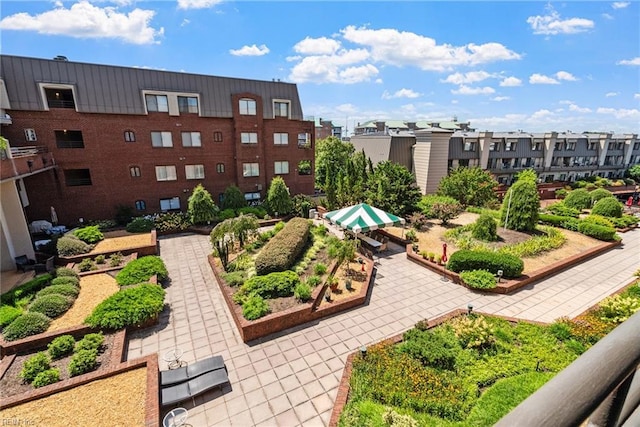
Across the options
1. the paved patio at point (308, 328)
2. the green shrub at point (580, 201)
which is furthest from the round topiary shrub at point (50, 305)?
the green shrub at point (580, 201)

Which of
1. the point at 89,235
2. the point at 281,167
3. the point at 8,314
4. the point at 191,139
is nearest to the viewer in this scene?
the point at 8,314

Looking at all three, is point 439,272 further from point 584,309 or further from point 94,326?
point 94,326

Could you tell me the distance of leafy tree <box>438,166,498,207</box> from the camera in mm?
27328

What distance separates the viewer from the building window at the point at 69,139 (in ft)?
70.3

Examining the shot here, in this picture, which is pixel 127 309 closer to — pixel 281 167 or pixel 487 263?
pixel 487 263

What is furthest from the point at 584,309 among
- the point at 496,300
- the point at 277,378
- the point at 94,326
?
the point at 94,326

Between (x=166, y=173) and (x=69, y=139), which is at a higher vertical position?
(x=69, y=139)

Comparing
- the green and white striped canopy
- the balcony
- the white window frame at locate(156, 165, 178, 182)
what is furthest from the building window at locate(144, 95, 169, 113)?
the green and white striped canopy

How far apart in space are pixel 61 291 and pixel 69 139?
14.9m

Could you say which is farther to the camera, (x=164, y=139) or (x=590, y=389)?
(x=164, y=139)

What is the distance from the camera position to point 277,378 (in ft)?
29.8

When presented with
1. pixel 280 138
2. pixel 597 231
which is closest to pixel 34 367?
pixel 280 138

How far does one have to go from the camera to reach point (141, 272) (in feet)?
46.8

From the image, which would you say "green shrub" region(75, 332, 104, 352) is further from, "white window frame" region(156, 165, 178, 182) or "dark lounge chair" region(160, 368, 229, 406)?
"white window frame" region(156, 165, 178, 182)
